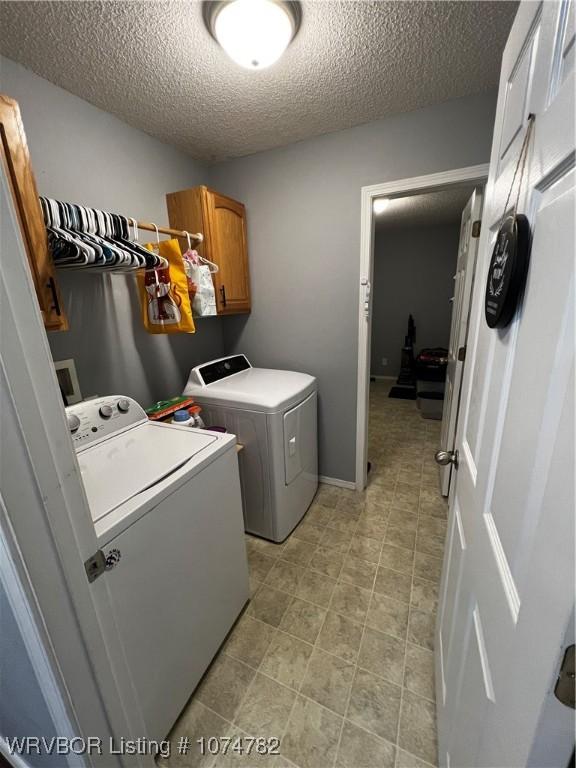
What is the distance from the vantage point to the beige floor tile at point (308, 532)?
198cm

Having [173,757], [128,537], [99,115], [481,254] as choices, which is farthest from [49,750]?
[99,115]

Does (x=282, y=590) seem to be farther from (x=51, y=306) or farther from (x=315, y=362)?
(x=51, y=306)

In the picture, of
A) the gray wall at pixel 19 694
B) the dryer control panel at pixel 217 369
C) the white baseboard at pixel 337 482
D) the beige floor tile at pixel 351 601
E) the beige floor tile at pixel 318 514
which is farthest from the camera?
the white baseboard at pixel 337 482

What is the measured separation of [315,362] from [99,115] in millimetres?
1812

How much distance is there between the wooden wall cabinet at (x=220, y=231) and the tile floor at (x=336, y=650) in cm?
166

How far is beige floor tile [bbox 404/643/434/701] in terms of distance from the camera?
120 cm

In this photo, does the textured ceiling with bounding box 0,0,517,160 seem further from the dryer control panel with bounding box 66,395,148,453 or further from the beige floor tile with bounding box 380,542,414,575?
the beige floor tile with bounding box 380,542,414,575

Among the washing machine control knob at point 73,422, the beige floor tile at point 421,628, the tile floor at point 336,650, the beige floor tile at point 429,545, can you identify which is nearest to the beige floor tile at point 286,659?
the tile floor at point 336,650

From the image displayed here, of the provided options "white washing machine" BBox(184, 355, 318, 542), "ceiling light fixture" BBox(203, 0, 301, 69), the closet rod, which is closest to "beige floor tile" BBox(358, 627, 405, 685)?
"white washing machine" BBox(184, 355, 318, 542)

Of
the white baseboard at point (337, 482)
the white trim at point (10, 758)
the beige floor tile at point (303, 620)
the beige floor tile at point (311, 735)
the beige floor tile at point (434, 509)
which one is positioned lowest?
the beige floor tile at point (311, 735)

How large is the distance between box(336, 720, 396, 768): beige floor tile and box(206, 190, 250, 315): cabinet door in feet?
6.81

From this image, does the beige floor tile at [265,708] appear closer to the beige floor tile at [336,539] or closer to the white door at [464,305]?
the beige floor tile at [336,539]

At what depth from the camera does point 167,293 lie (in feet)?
5.12

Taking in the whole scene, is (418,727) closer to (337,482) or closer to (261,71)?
(337,482)
